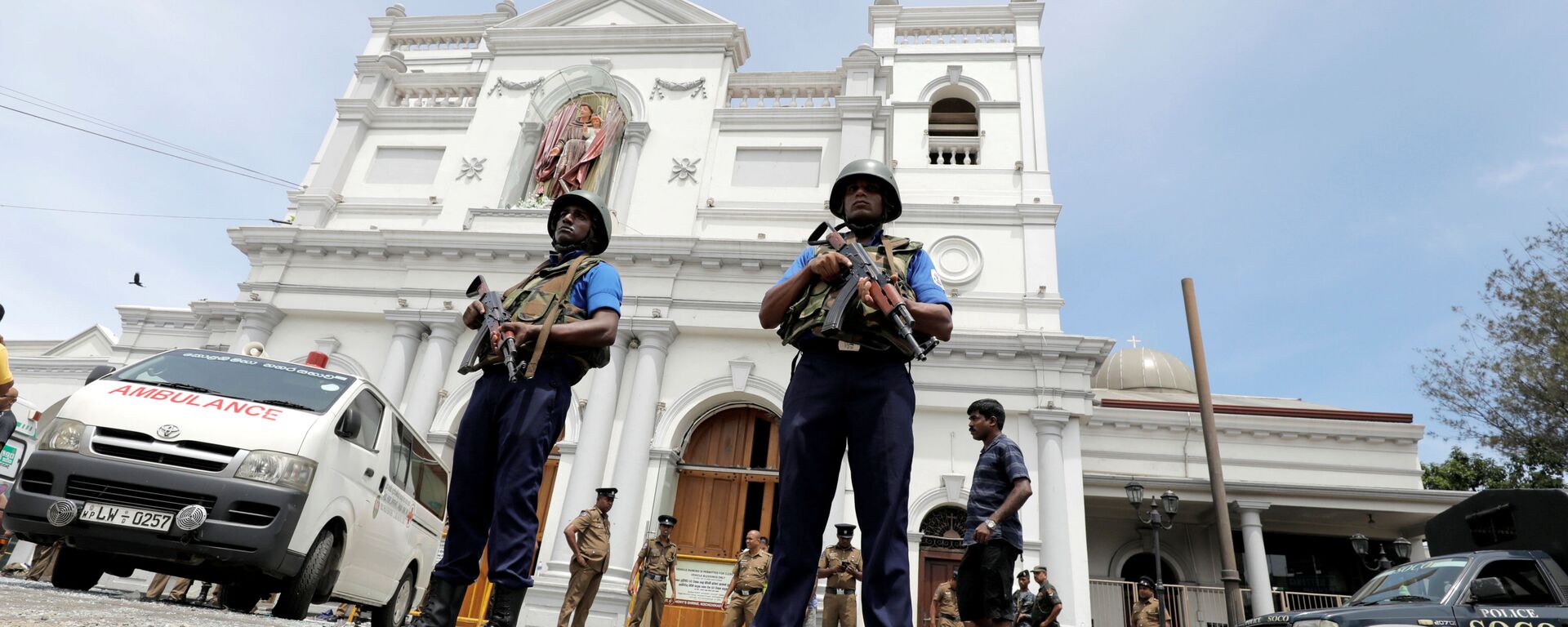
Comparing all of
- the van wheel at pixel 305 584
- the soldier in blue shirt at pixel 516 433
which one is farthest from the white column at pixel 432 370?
the soldier in blue shirt at pixel 516 433

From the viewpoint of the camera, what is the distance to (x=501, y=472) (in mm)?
3320

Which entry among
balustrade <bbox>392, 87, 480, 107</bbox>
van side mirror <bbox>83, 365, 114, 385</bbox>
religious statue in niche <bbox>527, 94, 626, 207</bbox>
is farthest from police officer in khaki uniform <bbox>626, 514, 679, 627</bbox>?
balustrade <bbox>392, 87, 480, 107</bbox>

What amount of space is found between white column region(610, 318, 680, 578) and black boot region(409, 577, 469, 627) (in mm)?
9877

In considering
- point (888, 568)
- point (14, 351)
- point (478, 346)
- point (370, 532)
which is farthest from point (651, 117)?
point (14, 351)

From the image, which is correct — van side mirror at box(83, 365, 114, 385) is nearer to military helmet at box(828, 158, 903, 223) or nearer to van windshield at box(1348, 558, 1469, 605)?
military helmet at box(828, 158, 903, 223)

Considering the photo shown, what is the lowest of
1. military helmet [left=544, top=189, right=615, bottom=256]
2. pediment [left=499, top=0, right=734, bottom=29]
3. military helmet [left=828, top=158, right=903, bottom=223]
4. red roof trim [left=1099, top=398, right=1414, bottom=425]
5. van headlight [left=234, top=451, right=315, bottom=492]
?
van headlight [left=234, top=451, right=315, bottom=492]

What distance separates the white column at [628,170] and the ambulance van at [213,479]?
11.4 meters

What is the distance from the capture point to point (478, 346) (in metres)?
3.65

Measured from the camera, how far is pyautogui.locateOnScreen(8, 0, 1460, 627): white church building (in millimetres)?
14062

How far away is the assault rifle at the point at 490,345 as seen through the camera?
11.3 feet

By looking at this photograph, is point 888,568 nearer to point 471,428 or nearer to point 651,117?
point 471,428

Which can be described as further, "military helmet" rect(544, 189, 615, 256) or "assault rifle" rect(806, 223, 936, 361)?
"military helmet" rect(544, 189, 615, 256)

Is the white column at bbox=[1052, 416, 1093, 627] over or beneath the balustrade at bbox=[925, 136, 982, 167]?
beneath

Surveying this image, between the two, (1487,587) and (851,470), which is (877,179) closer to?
(851,470)
